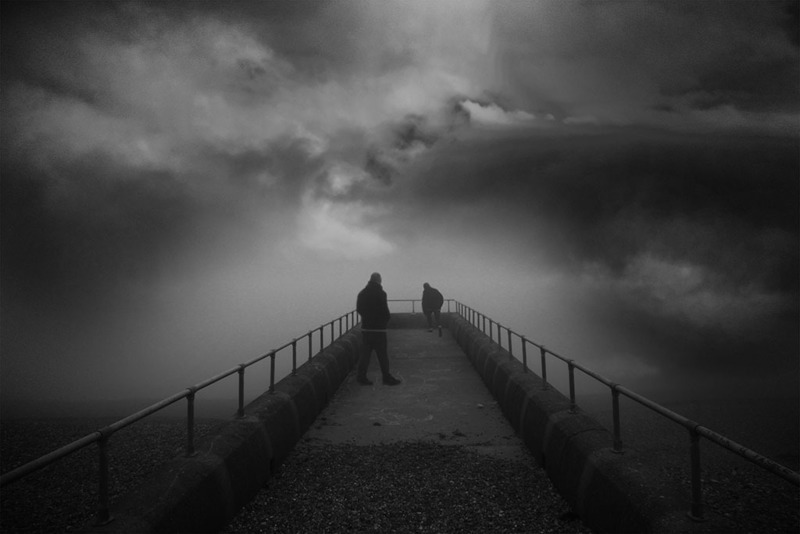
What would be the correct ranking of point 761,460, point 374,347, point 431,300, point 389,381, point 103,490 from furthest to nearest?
1. point 431,300
2. point 389,381
3. point 374,347
4. point 103,490
5. point 761,460

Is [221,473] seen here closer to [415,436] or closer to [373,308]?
[415,436]

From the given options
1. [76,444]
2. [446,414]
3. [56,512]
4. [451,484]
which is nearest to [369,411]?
[446,414]

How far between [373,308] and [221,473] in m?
5.51

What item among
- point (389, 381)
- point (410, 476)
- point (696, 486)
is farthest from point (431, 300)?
point (696, 486)

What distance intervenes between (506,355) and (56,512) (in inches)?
855

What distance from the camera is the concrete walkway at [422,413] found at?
20.5 feet

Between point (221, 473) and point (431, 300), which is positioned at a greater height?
point (431, 300)

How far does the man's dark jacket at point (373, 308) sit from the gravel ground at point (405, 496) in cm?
367

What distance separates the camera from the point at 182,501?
129 inches

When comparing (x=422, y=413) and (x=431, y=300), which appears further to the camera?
(x=431, y=300)

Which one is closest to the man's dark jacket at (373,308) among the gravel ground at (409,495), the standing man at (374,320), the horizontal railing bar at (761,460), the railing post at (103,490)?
the standing man at (374,320)

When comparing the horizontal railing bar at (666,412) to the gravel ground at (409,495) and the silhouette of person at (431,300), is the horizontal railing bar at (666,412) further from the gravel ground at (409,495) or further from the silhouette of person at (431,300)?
the silhouette of person at (431,300)

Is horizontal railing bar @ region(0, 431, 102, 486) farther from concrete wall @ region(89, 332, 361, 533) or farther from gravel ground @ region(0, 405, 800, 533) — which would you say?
gravel ground @ region(0, 405, 800, 533)

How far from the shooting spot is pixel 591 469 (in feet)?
12.6
